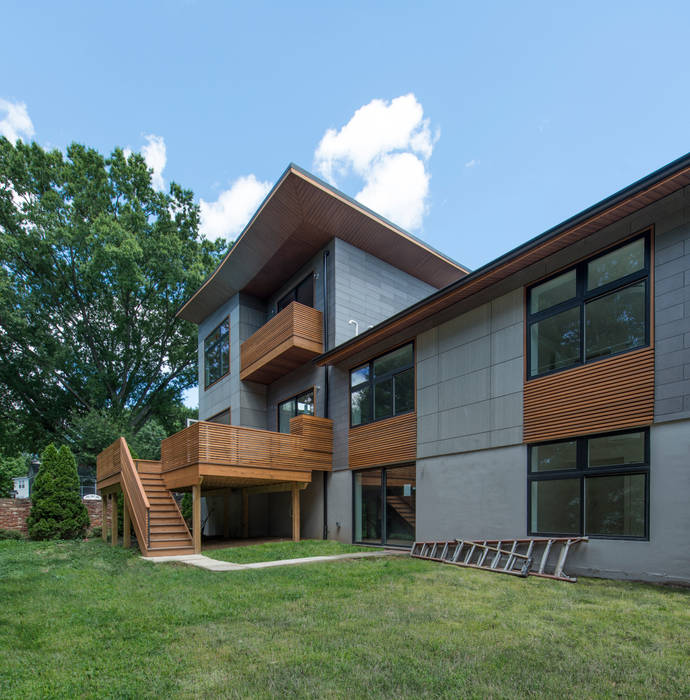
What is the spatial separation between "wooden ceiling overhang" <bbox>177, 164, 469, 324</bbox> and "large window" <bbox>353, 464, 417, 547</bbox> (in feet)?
21.5

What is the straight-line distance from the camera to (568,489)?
7.88 m

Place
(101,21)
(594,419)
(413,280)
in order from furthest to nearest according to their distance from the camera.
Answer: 1. (101,21)
2. (413,280)
3. (594,419)

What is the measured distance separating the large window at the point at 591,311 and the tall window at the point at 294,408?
25.5 feet

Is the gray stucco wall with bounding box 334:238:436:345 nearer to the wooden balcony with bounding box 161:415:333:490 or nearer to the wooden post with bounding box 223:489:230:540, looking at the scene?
the wooden balcony with bounding box 161:415:333:490

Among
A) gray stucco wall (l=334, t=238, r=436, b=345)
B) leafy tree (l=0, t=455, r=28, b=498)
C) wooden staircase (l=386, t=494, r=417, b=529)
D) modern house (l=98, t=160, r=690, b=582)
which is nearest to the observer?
modern house (l=98, t=160, r=690, b=582)

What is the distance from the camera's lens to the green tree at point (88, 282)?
77.7 feet

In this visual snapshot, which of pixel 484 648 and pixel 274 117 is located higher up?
pixel 274 117

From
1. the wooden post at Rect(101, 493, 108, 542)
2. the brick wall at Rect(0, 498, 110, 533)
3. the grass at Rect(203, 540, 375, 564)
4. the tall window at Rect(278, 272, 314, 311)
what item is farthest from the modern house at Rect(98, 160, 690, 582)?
the brick wall at Rect(0, 498, 110, 533)

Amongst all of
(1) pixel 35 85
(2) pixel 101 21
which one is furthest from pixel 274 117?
(1) pixel 35 85

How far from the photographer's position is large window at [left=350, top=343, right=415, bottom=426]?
1170cm

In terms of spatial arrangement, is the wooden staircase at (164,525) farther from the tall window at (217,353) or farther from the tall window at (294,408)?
the tall window at (217,353)

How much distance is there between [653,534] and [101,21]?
72.1ft

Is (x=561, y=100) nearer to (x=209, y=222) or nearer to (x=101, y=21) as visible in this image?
(x=101, y=21)

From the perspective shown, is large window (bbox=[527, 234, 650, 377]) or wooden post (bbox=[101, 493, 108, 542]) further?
wooden post (bbox=[101, 493, 108, 542])
